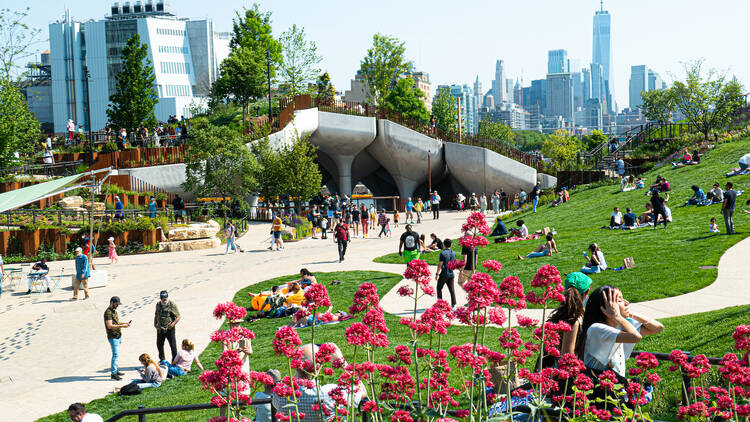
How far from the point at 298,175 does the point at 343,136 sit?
10235 millimetres

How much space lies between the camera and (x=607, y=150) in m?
40.6

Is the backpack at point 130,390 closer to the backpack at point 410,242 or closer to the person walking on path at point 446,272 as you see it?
the person walking on path at point 446,272

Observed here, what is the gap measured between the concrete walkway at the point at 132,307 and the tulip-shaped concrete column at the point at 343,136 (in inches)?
741

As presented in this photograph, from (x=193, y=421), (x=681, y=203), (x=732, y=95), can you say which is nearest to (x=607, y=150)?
(x=732, y=95)

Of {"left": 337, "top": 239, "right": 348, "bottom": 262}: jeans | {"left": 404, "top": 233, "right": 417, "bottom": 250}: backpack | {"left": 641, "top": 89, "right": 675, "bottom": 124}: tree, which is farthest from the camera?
{"left": 641, "top": 89, "right": 675, "bottom": 124}: tree

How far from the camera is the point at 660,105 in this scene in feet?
153

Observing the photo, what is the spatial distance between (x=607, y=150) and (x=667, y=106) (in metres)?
8.24

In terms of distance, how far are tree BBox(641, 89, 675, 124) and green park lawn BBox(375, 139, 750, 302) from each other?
1320 cm

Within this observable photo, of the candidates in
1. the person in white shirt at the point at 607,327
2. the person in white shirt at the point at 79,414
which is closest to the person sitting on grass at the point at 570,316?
the person in white shirt at the point at 607,327

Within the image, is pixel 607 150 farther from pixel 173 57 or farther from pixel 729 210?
pixel 173 57

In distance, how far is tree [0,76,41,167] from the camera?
101ft

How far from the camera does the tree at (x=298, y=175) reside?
114ft

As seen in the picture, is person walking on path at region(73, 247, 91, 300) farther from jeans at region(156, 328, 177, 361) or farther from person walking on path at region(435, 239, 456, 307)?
person walking on path at region(435, 239, 456, 307)

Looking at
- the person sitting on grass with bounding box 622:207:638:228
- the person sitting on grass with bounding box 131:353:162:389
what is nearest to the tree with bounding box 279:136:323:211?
the person sitting on grass with bounding box 622:207:638:228
